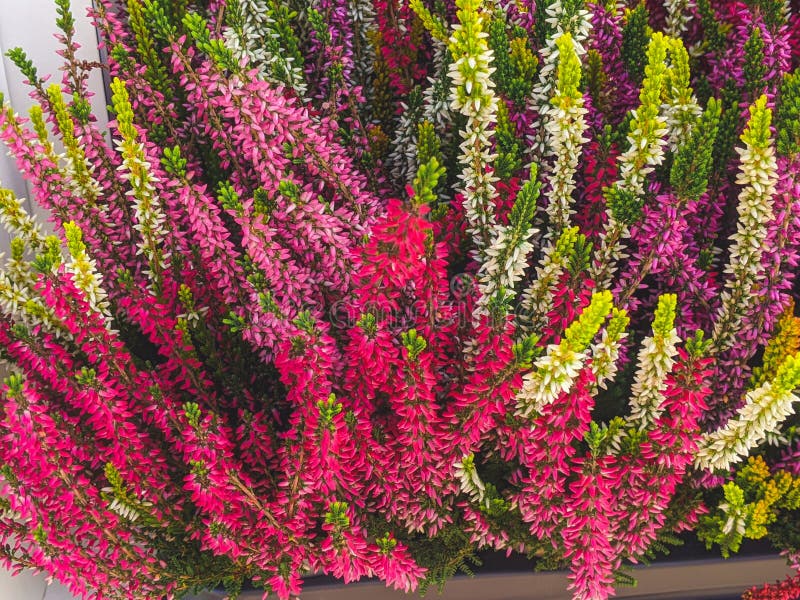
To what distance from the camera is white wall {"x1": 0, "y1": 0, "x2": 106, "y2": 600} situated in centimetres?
104

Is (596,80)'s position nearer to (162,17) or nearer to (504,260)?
(504,260)

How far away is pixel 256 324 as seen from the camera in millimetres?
798

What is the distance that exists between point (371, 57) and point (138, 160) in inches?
15.3

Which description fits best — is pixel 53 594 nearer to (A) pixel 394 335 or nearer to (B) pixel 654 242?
(A) pixel 394 335

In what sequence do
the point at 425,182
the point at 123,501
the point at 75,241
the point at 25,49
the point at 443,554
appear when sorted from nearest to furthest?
the point at 425,182 < the point at 75,241 < the point at 123,501 < the point at 443,554 < the point at 25,49

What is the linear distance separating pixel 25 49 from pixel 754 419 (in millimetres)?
1073

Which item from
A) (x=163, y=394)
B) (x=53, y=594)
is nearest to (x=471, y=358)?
(x=163, y=394)

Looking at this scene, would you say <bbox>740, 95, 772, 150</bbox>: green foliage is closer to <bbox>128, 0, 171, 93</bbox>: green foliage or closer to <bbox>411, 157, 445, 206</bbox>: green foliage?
<bbox>411, 157, 445, 206</bbox>: green foliage

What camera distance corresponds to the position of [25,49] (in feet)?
3.48

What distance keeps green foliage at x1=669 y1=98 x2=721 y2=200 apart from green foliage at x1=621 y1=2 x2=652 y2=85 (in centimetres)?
19

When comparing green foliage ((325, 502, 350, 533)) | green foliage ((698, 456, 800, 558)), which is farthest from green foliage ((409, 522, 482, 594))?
green foliage ((698, 456, 800, 558))

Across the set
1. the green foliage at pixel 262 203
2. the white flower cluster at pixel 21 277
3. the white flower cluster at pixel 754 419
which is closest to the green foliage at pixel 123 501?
the white flower cluster at pixel 21 277

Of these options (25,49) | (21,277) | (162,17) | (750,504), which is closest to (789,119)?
(750,504)

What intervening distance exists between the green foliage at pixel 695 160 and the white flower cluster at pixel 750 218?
0.03 meters
